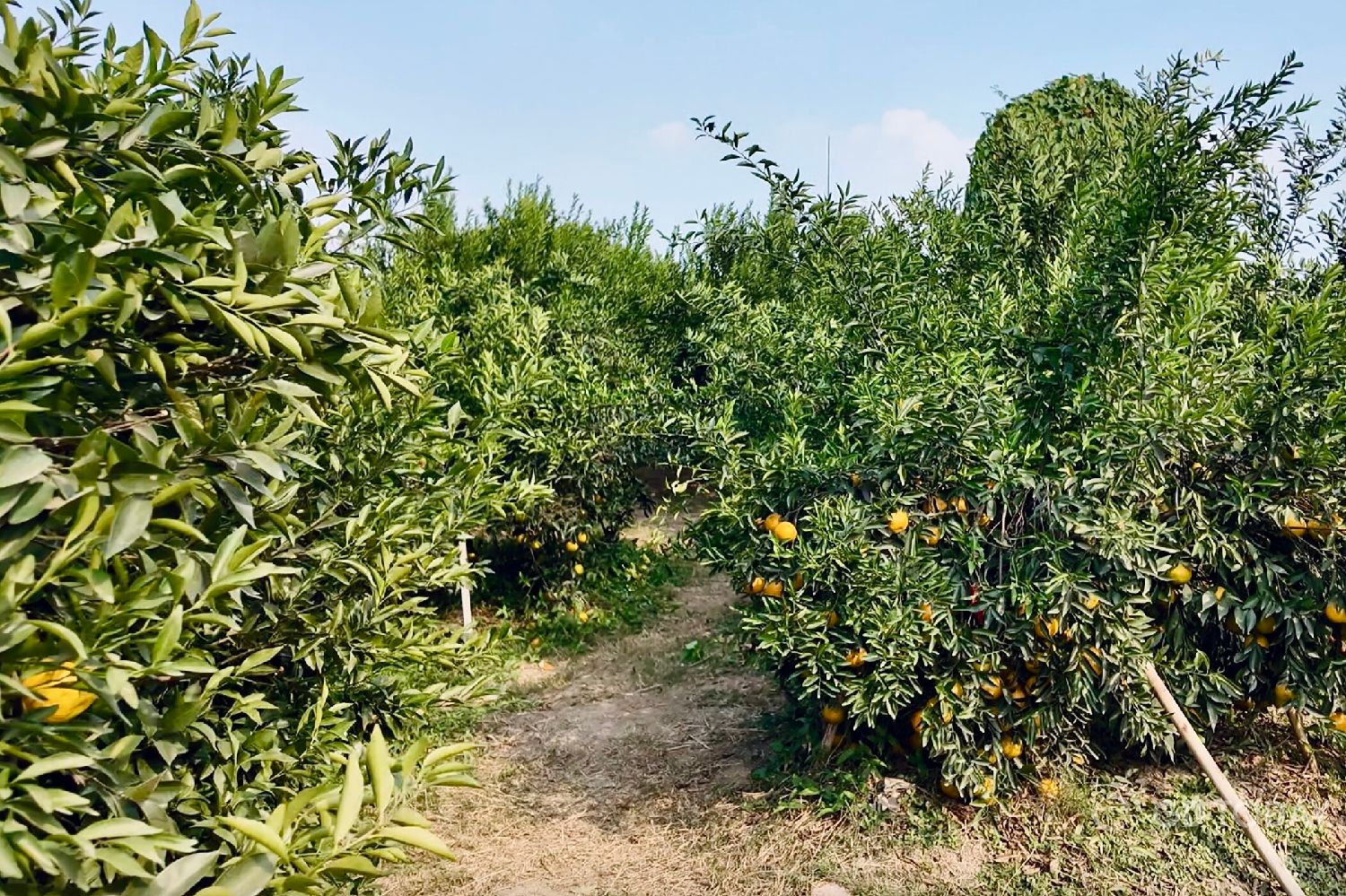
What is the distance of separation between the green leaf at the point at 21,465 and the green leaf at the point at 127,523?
0.34 ft

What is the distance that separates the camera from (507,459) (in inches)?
245

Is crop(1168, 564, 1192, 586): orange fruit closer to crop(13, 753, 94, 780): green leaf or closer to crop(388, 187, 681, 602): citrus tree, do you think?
crop(388, 187, 681, 602): citrus tree

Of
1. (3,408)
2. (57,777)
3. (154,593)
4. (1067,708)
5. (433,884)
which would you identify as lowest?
(433,884)

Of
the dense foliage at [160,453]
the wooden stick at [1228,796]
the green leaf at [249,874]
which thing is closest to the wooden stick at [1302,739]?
the wooden stick at [1228,796]

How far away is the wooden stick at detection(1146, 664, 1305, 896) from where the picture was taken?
9.59 feet

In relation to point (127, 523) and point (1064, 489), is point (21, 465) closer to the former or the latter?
point (127, 523)

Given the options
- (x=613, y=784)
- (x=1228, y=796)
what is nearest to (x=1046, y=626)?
(x=1228, y=796)

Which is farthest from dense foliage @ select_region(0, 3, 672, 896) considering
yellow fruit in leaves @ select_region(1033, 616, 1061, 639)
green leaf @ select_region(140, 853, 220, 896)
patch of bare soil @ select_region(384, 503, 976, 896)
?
yellow fruit in leaves @ select_region(1033, 616, 1061, 639)

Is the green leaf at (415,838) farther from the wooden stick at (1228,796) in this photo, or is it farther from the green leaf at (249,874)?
the wooden stick at (1228,796)

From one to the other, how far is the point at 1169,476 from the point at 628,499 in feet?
13.0

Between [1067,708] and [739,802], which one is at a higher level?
[1067,708]

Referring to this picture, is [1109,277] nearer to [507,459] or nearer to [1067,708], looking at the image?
[1067,708]

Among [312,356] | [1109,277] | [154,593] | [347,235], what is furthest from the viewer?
[1109,277]

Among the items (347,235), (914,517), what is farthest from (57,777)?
(914,517)
